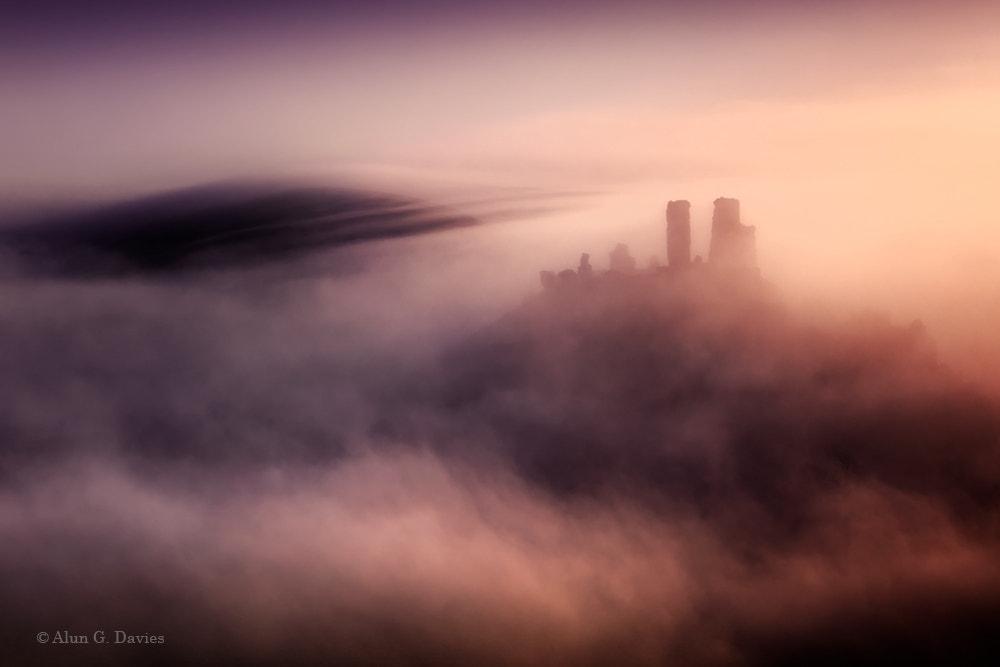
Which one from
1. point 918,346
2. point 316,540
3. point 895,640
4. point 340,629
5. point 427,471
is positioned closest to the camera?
point 918,346

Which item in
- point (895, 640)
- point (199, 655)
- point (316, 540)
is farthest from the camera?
point (316, 540)

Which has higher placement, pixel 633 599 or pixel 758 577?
pixel 758 577

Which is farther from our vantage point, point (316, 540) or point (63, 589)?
point (316, 540)

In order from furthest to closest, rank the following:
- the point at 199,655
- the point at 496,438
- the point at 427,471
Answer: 1. the point at 427,471
2. the point at 496,438
3. the point at 199,655

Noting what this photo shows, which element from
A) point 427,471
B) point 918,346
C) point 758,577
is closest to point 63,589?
point 427,471

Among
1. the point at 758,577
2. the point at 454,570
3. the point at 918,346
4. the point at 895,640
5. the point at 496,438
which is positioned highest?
the point at 918,346

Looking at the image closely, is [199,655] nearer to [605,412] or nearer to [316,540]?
[316,540]

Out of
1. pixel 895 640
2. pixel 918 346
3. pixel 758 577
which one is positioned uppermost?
pixel 918 346

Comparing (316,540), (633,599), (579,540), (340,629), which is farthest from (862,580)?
(316,540)

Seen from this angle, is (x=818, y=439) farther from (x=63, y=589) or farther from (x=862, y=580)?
(x=63, y=589)
